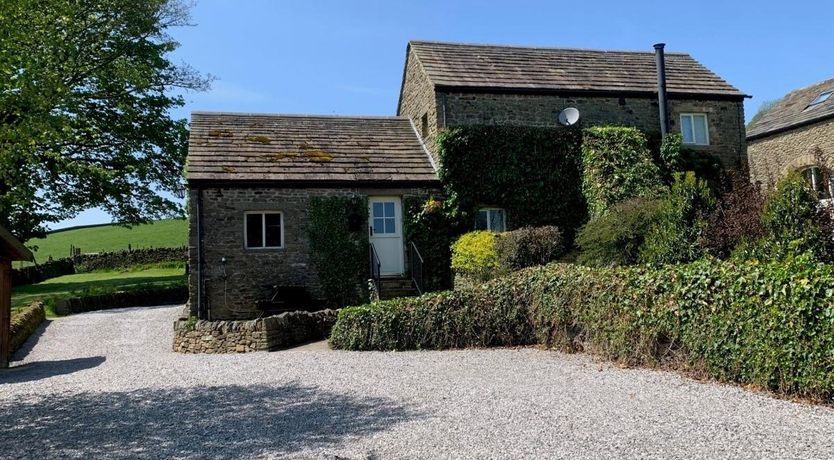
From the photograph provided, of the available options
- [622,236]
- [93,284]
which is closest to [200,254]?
[622,236]

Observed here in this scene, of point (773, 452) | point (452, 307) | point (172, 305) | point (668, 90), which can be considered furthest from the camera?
point (172, 305)

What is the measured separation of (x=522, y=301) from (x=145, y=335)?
10199 millimetres

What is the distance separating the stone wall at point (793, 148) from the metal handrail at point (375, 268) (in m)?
15.3

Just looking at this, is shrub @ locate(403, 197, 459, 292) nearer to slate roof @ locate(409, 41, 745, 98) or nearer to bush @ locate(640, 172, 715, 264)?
slate roof @ locate(409, 41, 745, 98)

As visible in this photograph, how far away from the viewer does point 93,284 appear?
2894cm

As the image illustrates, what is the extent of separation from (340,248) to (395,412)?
34.1 ft

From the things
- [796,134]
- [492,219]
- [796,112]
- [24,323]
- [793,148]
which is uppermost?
[796,112]

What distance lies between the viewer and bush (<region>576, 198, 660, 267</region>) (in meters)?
14.1

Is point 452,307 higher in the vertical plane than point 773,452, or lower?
higher

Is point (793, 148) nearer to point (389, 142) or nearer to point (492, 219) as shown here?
point (492, 219)

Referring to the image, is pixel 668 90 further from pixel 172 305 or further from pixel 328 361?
pixel 172 305

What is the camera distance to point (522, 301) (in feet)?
40.8

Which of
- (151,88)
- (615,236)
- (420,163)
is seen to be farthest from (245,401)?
(151,88)

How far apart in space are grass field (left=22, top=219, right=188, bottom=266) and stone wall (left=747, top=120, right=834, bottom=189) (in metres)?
34.4
